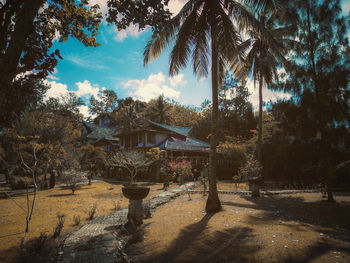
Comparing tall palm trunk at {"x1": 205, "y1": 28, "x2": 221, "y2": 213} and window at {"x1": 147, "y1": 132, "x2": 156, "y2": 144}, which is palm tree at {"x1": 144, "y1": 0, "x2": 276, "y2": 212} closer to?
tall palm trunk at {"x1": 205, "y1": 28, "x2": 221, "y2": 213}

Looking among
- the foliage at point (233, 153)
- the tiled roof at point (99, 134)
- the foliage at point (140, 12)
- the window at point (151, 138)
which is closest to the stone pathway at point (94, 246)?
the foliage at point (140, 12)

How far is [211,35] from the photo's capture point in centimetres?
838

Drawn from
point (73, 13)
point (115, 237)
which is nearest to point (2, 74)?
point (73, 13)

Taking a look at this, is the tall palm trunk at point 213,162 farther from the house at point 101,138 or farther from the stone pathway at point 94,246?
the house at point 101,138

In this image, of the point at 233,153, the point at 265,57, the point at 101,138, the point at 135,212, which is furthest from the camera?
the point at 101,138

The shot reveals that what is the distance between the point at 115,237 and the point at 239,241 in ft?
10.6

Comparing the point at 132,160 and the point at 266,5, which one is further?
the point at 132,160

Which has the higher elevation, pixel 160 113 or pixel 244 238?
pixel 160 113

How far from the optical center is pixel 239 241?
483 cm

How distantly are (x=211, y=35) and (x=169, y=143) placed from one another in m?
16.7

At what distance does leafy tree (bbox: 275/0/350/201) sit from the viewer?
9.97 m

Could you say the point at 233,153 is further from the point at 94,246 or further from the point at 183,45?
the point at 94,246

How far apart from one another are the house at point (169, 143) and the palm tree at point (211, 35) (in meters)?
14.1

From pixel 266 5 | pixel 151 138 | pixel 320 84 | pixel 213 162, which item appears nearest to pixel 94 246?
pixel 213 162
